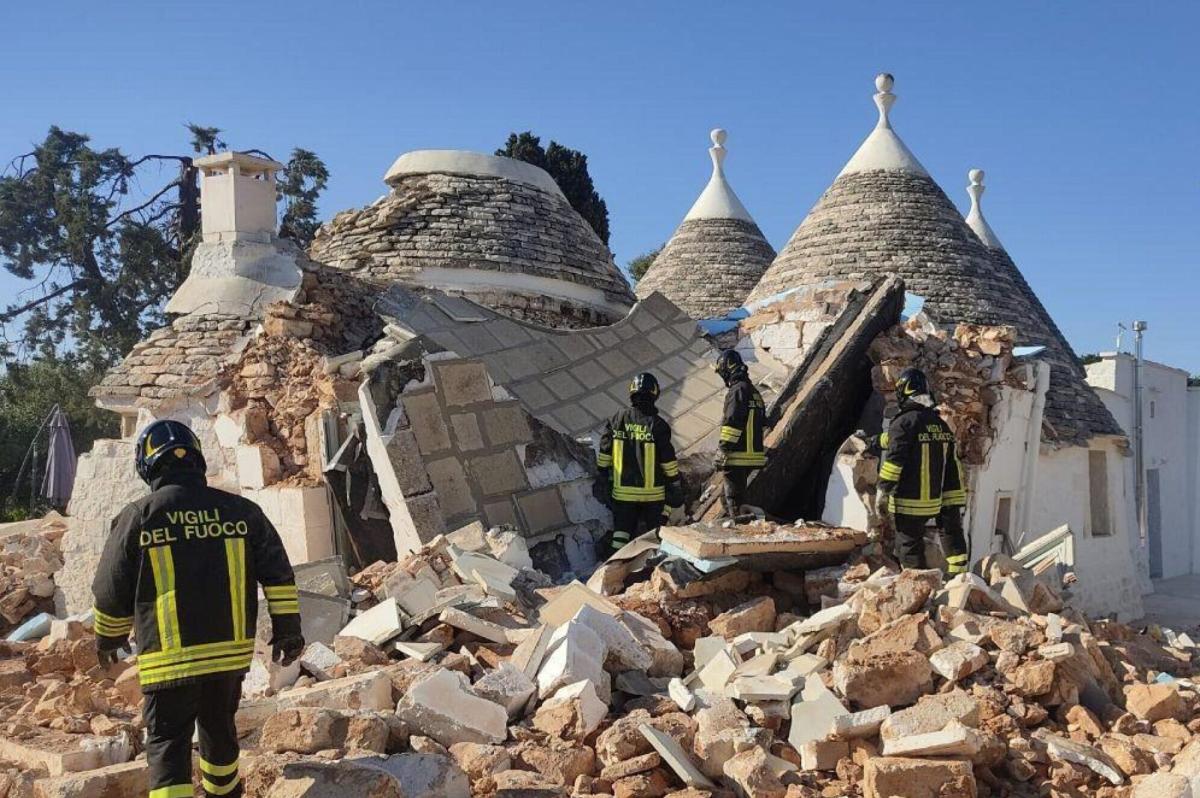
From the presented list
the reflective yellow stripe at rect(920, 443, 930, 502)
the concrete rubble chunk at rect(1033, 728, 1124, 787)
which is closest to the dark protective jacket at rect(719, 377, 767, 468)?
the reflective yellow stripe at rect(920, 443, 930, 502)

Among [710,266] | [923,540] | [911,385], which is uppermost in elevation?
[710,266]

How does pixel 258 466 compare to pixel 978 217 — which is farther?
pixel 978 217

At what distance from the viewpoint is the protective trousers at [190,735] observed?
356 centimetres

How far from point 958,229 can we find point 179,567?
1238 cm

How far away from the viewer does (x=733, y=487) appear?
7172 mm

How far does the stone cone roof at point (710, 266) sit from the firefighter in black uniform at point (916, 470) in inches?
400

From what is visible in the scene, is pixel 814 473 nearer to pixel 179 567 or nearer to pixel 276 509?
pixel 276 509

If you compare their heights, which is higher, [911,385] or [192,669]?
[911,385]

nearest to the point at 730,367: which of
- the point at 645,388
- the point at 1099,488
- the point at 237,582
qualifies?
the point at 645,388

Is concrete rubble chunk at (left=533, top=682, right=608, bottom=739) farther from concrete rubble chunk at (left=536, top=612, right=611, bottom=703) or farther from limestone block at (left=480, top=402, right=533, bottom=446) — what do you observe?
limestone block at (left=480, top=402, right=533, bottom=446)

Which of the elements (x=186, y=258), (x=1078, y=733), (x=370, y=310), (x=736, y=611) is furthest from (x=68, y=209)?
(x=1078, y=733)

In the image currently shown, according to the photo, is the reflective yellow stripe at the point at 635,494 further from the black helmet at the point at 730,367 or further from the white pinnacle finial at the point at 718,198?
the white pinnacle finial at the point at 718,198

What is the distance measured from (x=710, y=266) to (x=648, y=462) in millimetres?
11450

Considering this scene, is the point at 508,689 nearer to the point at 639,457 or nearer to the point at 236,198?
the point at 639,457
